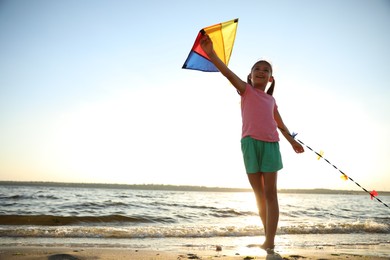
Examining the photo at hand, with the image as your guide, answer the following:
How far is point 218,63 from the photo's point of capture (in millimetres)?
3264

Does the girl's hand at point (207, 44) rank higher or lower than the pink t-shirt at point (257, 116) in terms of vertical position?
higher

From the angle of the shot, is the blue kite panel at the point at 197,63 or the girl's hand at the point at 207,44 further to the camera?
the blue kite panel at the point at 197,63

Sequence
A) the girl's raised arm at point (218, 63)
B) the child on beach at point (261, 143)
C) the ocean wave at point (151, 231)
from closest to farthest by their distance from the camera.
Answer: the girl's raised arm at point (218, 63), the child on beach at point (261, 143), the ocean wave at point (151, 231)

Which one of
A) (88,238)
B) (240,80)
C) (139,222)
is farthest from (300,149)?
(139,222)

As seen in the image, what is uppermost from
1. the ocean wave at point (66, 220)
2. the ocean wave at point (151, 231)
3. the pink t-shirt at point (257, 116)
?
the pink t-shirt at point (257, 116)

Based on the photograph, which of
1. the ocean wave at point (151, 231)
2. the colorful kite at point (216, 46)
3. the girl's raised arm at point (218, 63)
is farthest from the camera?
the ocean wave at point (151, 231)

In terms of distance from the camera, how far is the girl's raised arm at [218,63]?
3.25 meters

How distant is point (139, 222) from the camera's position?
10812mm

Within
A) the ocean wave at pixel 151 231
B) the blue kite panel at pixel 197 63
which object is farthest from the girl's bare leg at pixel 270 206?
the ocean wave at pixel 151 231

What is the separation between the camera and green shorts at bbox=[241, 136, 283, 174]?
11.1 ft

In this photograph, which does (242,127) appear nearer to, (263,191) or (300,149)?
(263,191)

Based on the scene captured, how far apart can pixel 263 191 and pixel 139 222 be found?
26.6 feet

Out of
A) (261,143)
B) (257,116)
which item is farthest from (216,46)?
(261,143)

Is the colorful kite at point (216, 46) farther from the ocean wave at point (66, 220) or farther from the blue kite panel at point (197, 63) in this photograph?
the ocean wave at point (66, 220)
